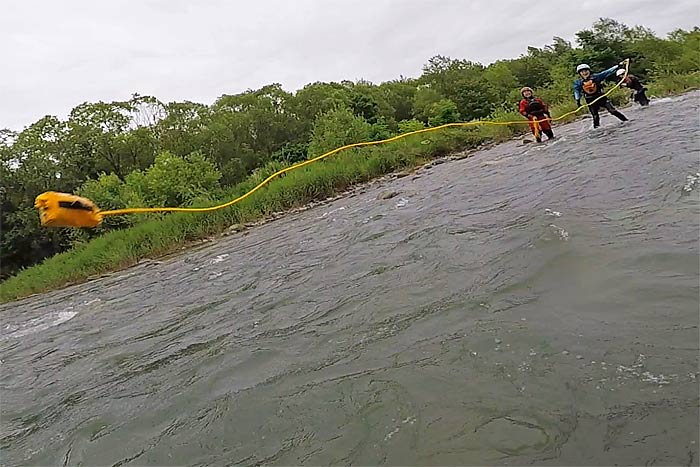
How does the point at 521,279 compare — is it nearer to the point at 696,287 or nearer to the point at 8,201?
the point at 696,287

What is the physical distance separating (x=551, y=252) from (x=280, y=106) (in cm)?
4489

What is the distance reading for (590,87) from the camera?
1405cm

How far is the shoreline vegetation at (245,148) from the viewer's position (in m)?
18.4

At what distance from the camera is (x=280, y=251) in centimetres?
1065

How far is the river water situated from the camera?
3047mm

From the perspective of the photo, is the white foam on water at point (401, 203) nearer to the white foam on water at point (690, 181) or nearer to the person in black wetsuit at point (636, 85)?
the white foam on water at point (690, 181)

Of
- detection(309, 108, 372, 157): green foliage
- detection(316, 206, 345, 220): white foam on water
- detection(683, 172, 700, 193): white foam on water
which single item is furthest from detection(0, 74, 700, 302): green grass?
detection(683, 172, 700, 193): white foam on water

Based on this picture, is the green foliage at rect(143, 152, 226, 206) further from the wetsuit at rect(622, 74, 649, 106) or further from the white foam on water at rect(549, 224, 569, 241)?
the white foam on water at rect(549, 224, 569, 241)

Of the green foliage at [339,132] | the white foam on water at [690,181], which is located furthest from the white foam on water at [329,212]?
the green foliage at [339,132]

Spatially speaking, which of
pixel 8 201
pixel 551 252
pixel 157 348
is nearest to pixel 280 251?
pixel 157 348

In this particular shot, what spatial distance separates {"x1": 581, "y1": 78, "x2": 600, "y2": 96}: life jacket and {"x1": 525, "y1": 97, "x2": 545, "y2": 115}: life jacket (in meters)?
1.19

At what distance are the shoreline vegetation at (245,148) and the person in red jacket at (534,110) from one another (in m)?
4.61

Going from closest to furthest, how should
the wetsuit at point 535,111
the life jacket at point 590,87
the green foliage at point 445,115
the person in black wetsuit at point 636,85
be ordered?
the life jacket at point 590,87, the wetsuit at point 535,111, the person in black wetsuit at point 636,85, the green foliage at point 445,115

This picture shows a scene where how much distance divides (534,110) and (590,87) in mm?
1512
